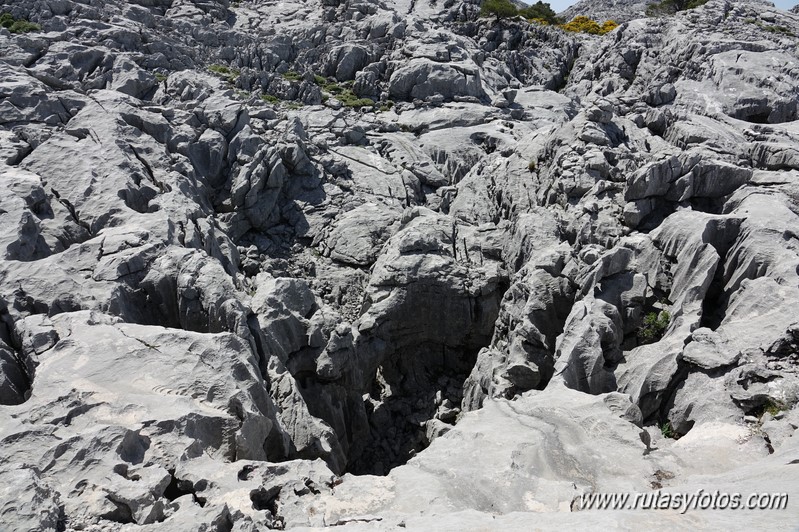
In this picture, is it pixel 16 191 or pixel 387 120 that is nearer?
pixel 16 191

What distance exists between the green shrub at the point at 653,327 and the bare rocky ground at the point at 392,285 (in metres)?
0.44

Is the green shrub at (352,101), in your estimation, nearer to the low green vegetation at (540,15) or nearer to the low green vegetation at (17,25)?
the low green vegetation at (17,25)

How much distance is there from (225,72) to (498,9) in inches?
1912

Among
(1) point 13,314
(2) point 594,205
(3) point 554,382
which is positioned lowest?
(3) point 554,382

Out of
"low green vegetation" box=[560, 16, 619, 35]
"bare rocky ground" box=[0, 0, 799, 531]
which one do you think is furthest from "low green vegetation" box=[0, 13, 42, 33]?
"low green vegetation" box=[560, 16, 619, 35]

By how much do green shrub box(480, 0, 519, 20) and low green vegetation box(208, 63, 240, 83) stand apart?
150 feet

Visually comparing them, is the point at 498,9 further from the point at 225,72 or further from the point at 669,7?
the point at 225,72

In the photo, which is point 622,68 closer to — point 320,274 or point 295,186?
point 295,186

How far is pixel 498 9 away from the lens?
90.4 meters

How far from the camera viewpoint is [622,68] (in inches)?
2621

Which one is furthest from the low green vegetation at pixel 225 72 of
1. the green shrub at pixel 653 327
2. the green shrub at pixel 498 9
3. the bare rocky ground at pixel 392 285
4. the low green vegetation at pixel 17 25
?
the green shrub at pixel 653 327

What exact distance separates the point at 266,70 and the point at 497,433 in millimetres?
67249

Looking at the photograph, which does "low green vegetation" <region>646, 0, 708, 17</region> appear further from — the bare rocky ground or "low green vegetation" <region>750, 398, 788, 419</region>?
"low green vegetation" <region>750, 398, 788, 419</region>

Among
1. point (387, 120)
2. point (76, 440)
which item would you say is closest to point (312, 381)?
point (76, 440)
